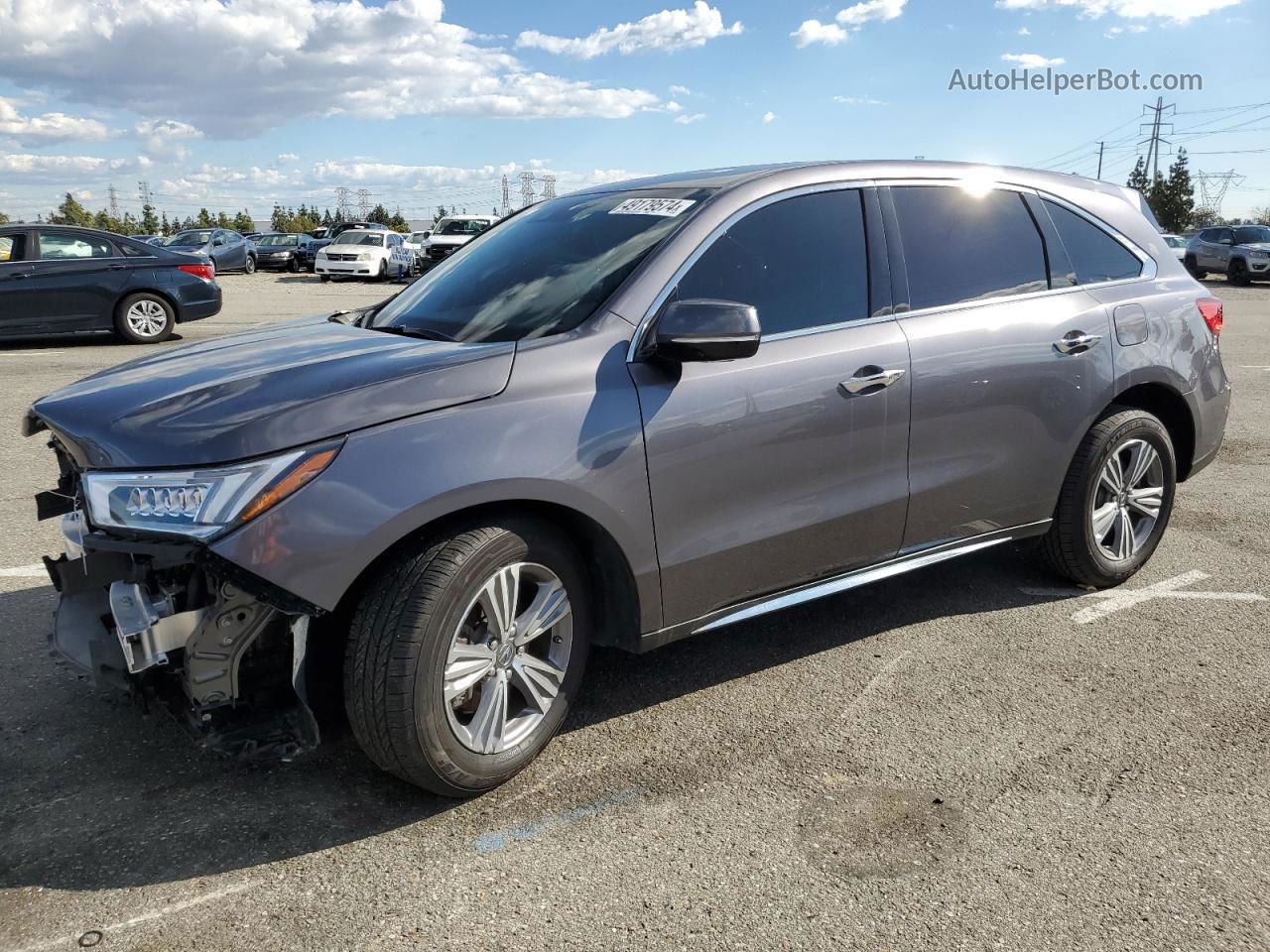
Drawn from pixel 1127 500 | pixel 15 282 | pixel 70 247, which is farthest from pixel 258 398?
pixel 70 247

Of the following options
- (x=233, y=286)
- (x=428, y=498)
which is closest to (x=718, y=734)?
(x=428, y=498)

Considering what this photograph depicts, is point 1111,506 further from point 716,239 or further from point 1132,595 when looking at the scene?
point 716,239

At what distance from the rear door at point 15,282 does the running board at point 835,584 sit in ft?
37.5

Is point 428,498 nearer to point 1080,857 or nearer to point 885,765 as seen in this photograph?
point 885,765

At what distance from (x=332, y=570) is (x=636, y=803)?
1.09 metres

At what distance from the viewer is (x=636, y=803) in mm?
2932

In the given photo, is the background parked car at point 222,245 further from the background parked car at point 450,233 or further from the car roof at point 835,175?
the car roof at point 835,175

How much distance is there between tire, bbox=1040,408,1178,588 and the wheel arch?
88 mm

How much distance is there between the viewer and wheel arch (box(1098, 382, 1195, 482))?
449 centimetres

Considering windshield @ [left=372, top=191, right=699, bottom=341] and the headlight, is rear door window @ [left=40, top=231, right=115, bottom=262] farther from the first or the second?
the headlight

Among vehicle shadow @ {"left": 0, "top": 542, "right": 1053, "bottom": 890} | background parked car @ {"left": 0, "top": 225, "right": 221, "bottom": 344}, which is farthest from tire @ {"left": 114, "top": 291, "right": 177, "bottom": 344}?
vehicle shadow @ {"left": 0, "top": 542, "right": 1053, "bottom": 890}

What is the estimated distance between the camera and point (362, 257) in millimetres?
31750

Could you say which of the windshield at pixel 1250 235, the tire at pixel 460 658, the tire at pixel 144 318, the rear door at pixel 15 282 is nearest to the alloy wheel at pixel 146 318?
the tire at pixel 144 318

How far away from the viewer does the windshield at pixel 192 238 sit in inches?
1394
